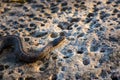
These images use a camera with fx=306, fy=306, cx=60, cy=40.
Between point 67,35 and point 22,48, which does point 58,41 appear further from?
point 22,48

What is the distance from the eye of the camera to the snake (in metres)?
3.95

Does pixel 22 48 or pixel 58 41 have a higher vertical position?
pixel 58 41

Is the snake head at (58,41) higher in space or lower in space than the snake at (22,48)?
higher

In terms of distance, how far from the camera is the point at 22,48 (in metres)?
4.19

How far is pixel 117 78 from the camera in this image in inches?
138

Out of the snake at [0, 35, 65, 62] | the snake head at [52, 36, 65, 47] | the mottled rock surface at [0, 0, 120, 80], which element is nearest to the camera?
the mottled rock surface at [0, 0, 120, 80]

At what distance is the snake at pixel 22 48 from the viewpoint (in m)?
3.95

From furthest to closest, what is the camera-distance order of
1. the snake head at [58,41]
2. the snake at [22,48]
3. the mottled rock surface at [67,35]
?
1. the snake head at [58,41]
2. the snake at [22,48]
3. the mottled rock surface at [67,35]

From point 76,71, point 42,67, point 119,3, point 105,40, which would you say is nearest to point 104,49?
point 105,40

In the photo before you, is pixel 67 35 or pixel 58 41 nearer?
pixel 58 41

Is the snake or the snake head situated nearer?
the snake

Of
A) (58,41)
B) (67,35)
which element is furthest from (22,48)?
(67,35)

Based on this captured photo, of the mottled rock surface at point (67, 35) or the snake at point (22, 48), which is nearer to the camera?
the mottled rock surface at point (67, 35)

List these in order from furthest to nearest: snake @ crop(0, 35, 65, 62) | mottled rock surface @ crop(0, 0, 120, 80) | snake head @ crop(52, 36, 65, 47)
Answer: snake head @ crop(52, 36, 65, 47), snake @ crop(0, 35, 65, 62), mottled rock surface @ crop(0, 0, 120, 80)
